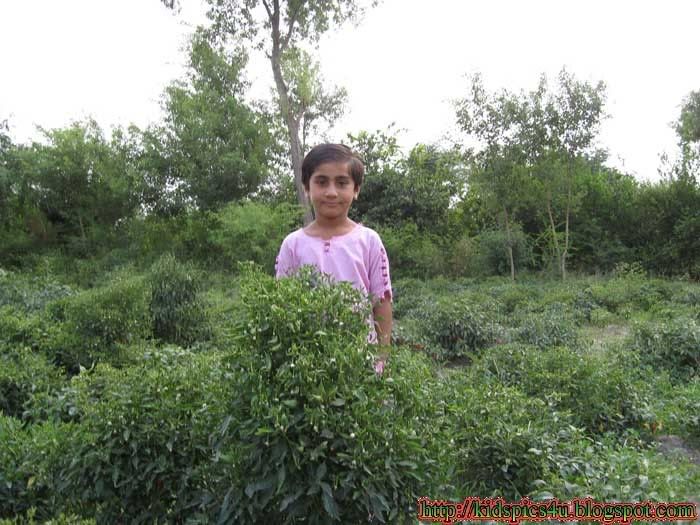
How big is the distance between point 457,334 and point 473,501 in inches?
180

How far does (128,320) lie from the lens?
16.2 ft

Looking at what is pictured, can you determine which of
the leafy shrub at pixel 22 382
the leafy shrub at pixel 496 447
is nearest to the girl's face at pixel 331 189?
the leafy shrub at pixel 496 447

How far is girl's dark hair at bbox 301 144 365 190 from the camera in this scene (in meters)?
2.13

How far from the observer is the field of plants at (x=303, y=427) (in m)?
1.69

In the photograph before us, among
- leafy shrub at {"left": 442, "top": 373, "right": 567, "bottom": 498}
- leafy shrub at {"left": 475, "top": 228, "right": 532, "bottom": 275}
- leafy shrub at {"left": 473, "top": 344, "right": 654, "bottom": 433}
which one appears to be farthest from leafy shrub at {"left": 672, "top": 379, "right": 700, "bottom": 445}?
leafy shrub at {"left": 475, "top": 228, "right": 532, "bottom": 275}

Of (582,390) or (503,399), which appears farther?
(582,390)

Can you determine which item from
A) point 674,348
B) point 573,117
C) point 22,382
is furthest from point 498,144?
point 22,382

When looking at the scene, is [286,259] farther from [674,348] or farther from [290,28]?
[290,28]

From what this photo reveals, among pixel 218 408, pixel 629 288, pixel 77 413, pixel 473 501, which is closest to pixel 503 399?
pixel 473 501

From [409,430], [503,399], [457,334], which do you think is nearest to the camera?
[409,430]

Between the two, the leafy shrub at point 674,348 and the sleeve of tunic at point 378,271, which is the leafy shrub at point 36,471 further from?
the leafy shrub at point 674,348

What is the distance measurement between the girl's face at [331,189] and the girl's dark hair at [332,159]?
0.02 m

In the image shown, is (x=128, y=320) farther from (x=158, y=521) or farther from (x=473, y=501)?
(x=473, y=501)

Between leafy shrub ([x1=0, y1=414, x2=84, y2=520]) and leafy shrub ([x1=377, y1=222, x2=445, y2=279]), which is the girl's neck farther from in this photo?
leafy shrub ([x1=377, y1=222, x2=445, y2=279])
